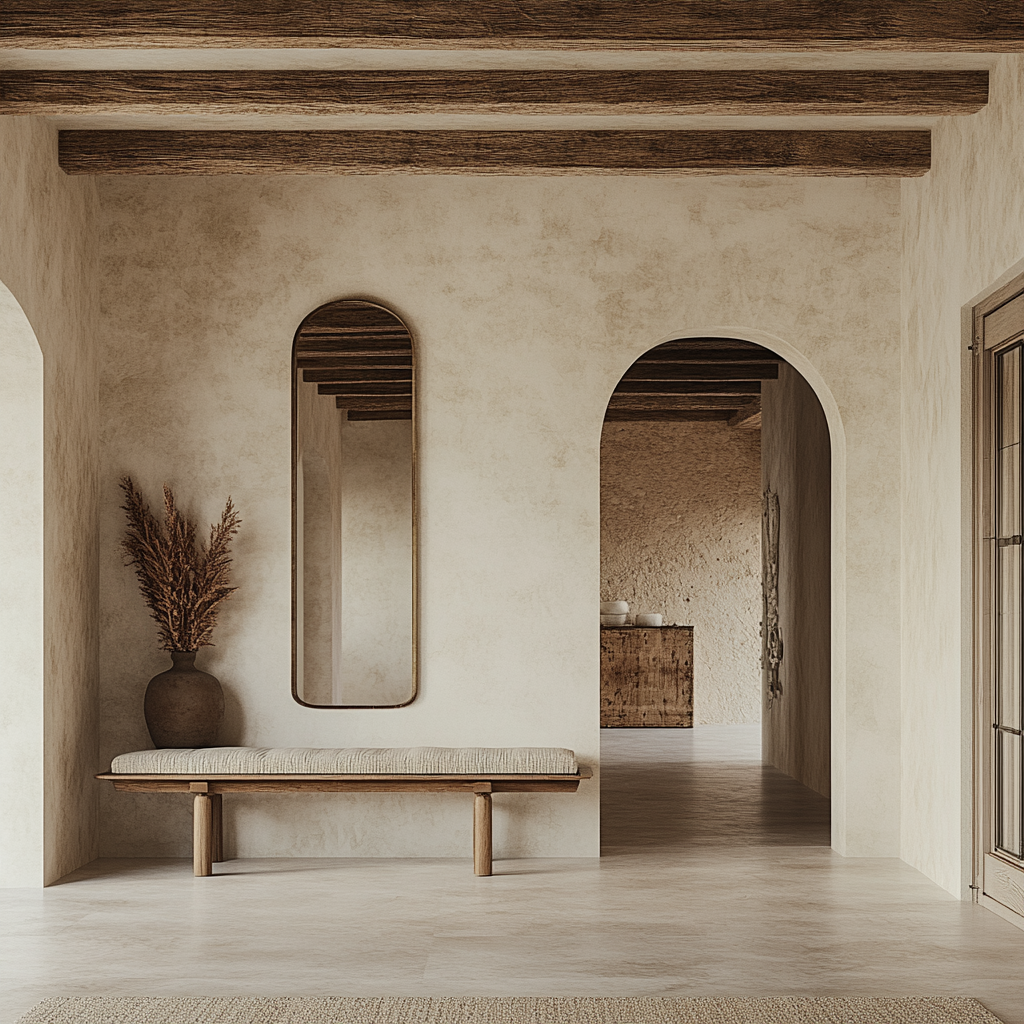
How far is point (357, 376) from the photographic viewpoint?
595cm

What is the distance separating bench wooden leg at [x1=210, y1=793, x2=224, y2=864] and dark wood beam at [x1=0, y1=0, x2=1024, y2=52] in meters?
3.31

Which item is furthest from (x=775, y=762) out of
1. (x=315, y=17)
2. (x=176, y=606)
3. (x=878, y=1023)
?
(x=315, y=17)

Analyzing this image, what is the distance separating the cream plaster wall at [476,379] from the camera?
5.91 m

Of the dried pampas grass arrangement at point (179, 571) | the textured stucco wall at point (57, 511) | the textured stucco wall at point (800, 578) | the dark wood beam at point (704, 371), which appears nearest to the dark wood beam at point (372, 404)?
the dried pampas grass arrangement at point (179, 571)

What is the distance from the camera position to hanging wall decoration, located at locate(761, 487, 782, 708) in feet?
31.2

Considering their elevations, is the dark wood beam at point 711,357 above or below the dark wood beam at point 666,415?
below

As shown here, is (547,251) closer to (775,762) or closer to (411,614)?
(411,614)

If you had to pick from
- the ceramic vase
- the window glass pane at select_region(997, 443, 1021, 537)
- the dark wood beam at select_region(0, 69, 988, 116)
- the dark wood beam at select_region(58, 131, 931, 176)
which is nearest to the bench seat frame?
the ceramic vase

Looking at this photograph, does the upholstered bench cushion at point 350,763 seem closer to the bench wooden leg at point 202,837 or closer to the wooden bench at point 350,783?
the wooden bench at point 350,783

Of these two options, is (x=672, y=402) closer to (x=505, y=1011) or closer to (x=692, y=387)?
(x=692, y=387)

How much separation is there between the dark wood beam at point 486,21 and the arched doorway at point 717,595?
218 centimetres

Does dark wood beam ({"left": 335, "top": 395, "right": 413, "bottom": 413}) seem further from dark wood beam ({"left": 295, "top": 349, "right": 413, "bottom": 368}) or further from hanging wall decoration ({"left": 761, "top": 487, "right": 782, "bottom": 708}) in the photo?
hanging wall decoration ({"left": 761, "top": 487, "right": 782, "bottom": 708})

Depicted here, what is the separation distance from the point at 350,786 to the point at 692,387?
19.8 feet

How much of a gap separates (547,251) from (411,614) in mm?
1842
